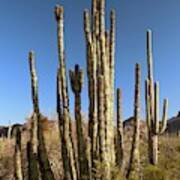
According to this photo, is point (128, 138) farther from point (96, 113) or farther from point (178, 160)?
point (96, 113)

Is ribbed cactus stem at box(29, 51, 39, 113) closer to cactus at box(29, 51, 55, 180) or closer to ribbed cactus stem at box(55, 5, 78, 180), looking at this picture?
cactus at box(29, 51, 55, 180)

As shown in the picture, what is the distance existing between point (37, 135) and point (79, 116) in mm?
1109

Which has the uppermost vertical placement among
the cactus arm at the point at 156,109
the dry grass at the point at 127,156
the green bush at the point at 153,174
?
the cactus arm at the point at 156,109

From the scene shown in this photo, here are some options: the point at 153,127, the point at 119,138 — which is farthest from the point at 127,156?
the point at 119,138

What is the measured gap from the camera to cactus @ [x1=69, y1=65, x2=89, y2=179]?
1085 cm

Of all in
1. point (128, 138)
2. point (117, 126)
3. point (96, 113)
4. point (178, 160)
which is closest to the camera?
point (96, 113)

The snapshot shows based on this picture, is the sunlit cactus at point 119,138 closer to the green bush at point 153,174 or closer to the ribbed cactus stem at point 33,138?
the green bush at point 153,174

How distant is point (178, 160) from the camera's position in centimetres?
1466

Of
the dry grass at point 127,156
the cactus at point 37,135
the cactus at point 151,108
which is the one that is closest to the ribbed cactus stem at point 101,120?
the cactus at point 37,135

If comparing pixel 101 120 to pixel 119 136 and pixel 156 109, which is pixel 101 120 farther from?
pixel 156 109

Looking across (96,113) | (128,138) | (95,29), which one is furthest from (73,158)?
(128,138)

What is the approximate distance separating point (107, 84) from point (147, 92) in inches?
168

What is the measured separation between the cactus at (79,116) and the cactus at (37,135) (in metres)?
0.76

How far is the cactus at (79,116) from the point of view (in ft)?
35.6
